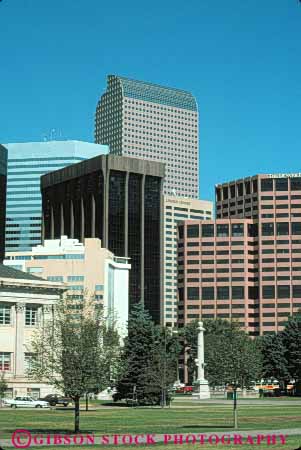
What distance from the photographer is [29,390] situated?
11962 cm

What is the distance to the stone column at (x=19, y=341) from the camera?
122m

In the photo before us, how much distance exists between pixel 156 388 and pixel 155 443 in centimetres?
5976

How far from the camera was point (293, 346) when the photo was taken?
142 m

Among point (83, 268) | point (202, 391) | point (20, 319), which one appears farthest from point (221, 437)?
point (83, 268)

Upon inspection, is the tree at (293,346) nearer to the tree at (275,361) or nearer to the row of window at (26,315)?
the tree at (275,361)

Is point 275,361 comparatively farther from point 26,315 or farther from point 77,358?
point 77,358

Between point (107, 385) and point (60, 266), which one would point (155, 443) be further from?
point (60, 266)

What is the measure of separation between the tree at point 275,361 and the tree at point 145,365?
3688 centimetres

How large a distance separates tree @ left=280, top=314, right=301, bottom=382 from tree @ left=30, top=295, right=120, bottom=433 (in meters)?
93.1

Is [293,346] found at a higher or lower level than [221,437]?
higher

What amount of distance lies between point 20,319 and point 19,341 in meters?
3.10

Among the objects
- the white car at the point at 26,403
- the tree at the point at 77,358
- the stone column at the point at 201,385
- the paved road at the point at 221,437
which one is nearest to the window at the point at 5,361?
the white car at the point at 26,403

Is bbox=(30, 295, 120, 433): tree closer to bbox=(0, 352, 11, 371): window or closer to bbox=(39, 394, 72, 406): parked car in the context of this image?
bbox=(39, 394, 72, 406): parked car

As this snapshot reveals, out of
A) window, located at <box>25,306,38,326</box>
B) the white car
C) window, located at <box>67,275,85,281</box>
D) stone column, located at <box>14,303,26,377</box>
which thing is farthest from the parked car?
window, located at <box>67,275,85,281</box>
